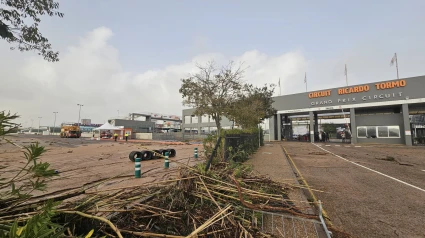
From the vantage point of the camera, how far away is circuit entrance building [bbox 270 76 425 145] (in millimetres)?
26625

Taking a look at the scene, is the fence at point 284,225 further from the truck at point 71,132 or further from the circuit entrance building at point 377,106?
the truck at point 71,132

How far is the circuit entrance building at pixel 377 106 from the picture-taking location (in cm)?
2662

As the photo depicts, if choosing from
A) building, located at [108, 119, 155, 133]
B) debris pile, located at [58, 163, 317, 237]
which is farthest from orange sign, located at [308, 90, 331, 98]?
building, located at [108, 119, 155, 133]

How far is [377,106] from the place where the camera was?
29.0 meters

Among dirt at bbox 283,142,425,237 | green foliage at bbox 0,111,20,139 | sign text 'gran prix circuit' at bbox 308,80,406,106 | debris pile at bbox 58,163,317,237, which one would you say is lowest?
dirt at bbox 283,142,425,237

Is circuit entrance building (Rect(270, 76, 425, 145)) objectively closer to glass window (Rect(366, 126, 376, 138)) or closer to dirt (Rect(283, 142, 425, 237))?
glass window (Rect(366, 126, 376, 138))

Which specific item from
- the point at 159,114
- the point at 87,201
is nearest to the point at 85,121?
the point at 159,114

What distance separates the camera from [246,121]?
19.3m

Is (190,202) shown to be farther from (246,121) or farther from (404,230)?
(246,121)

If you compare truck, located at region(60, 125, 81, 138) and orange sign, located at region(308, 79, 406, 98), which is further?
truck, located at region(60, 125, 81, 138)

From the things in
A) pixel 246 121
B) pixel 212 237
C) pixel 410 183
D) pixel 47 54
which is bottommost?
pixel 410 183

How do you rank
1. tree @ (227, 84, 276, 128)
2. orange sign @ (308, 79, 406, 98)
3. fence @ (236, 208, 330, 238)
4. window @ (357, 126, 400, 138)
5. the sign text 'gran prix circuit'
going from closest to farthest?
1. fence @ (236, 208, 330, 238)
2. tree @ (227, 84, 276, 128)
3. orange sign @ (308, 79, 406, 98)
4. the sign text 'gran prix circuit'
5. window @ (357, 126, 400, 138)

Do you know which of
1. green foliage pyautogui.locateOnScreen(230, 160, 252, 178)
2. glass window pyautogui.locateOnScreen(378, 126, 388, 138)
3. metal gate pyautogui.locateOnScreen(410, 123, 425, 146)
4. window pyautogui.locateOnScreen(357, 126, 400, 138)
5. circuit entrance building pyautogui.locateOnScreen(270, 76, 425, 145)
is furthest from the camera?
glass window pyautogui.locateOnScreen(378, 126, 388, 138)

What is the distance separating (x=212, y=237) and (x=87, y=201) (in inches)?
54.8
